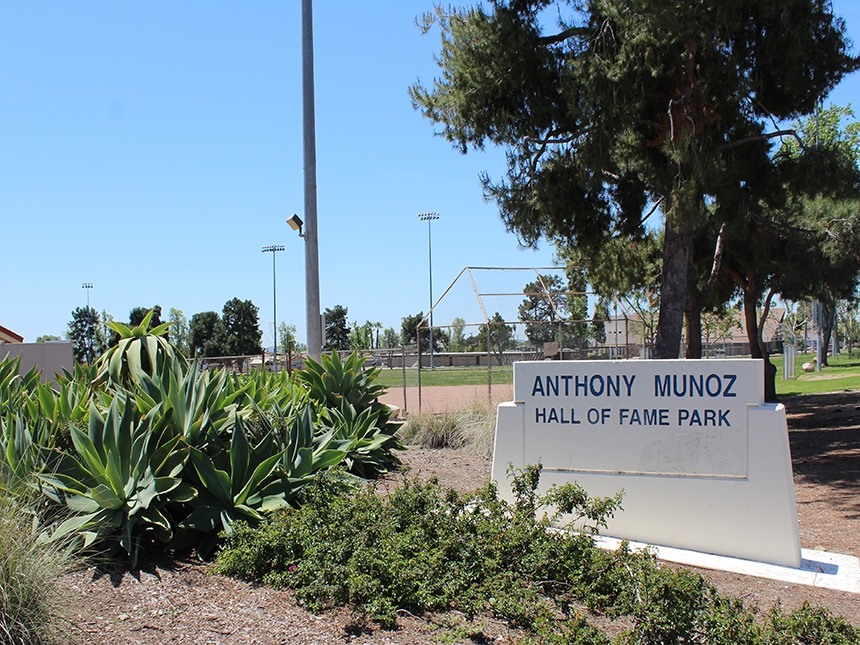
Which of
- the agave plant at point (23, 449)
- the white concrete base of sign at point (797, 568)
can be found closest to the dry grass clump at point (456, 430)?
the white concrete base of sign at point (797, 568)

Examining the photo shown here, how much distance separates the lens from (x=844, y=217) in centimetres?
1772

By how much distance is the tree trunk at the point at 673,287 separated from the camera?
1264 centimetres

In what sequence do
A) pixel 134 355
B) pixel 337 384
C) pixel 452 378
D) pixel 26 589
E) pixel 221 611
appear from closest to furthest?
pixel 26 589
pixel 221 611
pixel 134 355
pixel 337 384
pixel 452 378

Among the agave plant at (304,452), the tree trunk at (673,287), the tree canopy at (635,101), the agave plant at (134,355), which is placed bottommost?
the agave plant at (304,452)

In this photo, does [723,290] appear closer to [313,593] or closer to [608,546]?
[608,546]

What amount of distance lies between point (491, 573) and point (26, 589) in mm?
2748

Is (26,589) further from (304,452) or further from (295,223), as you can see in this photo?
(295,223)

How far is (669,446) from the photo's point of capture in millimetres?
6547

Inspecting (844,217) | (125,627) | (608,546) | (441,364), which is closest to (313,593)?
(125,627)

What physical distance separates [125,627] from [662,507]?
4441mm

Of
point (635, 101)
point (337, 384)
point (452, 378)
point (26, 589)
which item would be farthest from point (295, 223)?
point (452, 378)

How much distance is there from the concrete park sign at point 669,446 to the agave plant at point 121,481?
10.0 feet

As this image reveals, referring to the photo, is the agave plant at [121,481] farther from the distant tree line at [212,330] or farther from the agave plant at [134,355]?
the distant tree line at [212,330]

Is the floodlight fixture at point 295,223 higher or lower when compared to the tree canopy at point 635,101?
lower
